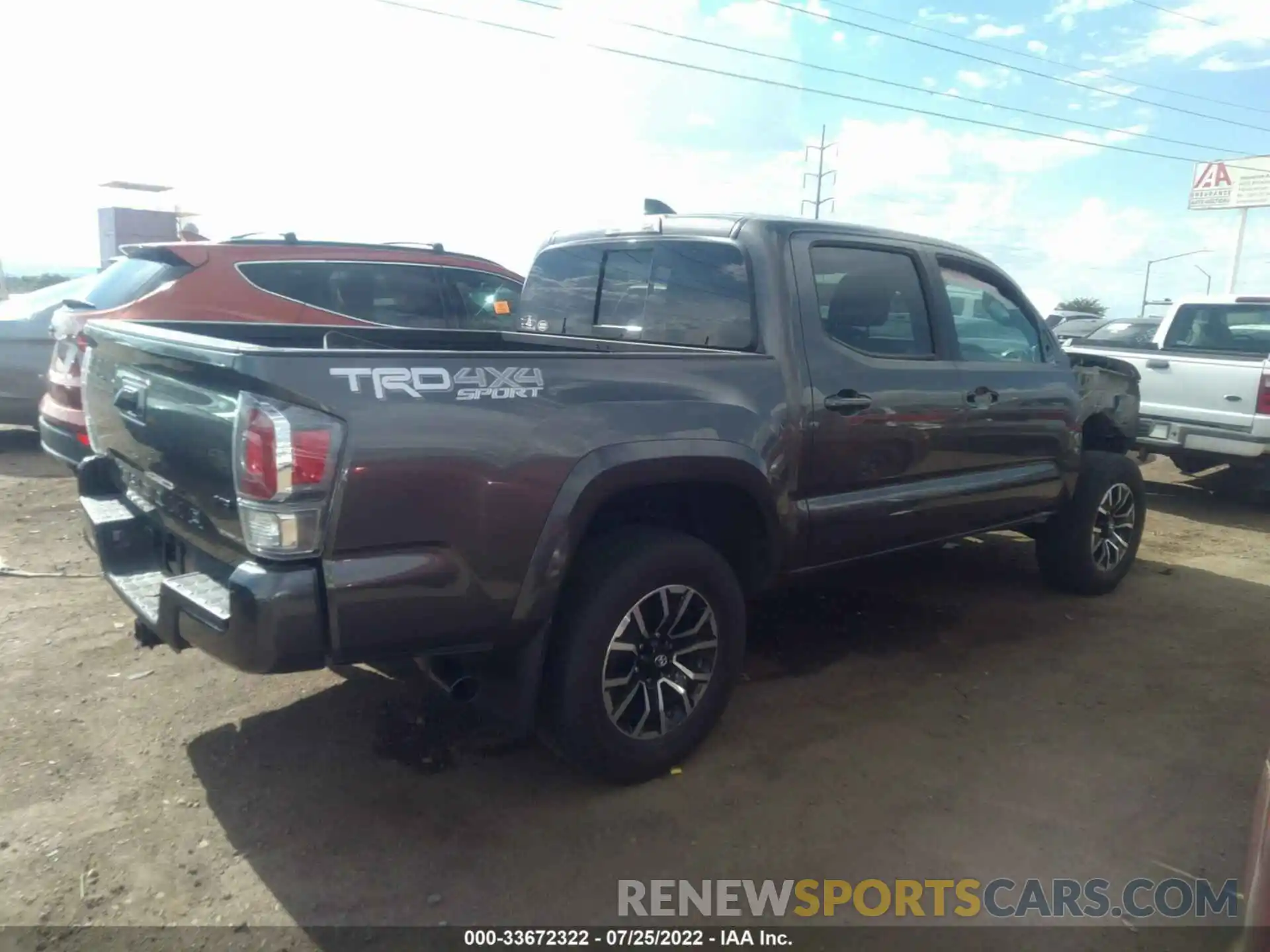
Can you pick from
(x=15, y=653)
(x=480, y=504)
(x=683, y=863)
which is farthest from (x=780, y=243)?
(x=15, y=653)

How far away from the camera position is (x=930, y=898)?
275 centimetres

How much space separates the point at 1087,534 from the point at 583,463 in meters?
3.66

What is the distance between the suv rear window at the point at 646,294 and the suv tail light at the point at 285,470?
5.79 feet

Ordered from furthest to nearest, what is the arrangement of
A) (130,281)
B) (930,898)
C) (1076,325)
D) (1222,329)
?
(1076,325), (1222,329), (130,281), (930,898)

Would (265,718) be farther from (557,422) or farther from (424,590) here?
(557,422)

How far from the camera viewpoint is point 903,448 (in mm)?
4059

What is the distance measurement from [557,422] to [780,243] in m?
1.37

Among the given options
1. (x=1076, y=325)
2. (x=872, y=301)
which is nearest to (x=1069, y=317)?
(x=1076, y=325)

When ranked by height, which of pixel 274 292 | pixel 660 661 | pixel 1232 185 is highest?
pixel 1232 185

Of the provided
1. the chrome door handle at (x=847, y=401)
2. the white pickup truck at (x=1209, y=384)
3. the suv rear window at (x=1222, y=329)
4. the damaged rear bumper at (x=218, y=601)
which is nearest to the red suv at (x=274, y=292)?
the damaged rear bumper at (x=218, y=601)

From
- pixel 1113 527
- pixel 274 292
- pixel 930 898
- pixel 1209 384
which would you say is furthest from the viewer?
pixel 1209 384

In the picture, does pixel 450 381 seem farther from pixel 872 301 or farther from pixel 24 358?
pixel 24 358

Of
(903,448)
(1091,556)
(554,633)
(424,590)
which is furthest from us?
(1091,556)

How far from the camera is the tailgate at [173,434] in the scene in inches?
103
